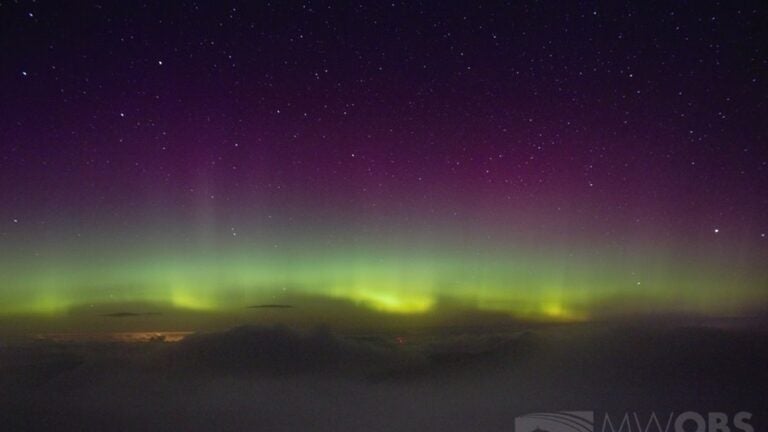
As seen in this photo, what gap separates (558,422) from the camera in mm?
9789

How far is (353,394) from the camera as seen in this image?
17.4 metres

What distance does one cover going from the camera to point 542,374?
44.5 ft

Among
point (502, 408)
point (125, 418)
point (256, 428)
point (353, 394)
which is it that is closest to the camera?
point (502, 408)

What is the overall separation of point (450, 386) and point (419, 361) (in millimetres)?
1312

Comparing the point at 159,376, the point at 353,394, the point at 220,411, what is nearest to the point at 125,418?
the point at 159,376

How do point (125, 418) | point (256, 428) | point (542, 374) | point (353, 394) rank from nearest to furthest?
1. point (542, 374)
2. point (256, 428)
3. point (125, 418)
4. point (353, 394)

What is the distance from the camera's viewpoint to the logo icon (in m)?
9.70

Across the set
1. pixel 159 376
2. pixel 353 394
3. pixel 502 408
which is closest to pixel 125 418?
pixel 159 376

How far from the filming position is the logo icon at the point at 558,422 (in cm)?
970

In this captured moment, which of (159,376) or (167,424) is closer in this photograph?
(167,424)

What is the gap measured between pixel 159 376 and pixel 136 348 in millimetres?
3419

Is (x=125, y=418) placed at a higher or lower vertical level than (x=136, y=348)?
lower

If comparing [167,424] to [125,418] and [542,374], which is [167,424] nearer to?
[125,418]

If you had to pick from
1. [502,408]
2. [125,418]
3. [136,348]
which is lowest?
[125,418]
